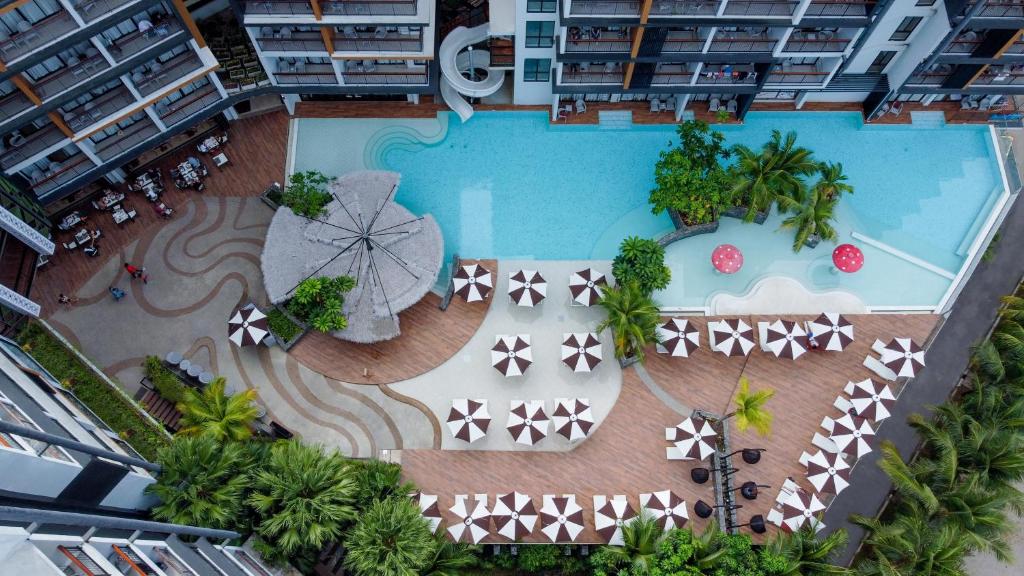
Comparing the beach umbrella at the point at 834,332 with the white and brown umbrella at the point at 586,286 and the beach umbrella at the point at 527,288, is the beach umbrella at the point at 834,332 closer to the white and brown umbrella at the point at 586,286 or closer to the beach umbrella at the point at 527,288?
the white and brown umbrella at the point at 586,286

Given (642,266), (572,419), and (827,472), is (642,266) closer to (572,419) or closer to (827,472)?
(572,419)

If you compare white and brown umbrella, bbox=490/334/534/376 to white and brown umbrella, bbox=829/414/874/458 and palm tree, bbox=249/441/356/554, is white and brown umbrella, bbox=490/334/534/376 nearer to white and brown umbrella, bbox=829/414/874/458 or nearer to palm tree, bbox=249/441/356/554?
palm tree, bbox=249/441/356/554

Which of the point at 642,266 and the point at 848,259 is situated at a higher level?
the point at 848,259

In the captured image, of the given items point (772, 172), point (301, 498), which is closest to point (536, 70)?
point (772, 172)

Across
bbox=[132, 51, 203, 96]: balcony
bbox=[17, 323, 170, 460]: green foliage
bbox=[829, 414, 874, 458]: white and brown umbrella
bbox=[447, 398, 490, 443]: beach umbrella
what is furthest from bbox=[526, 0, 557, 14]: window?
bbox=[17, 323, 170, 460]: green foliage

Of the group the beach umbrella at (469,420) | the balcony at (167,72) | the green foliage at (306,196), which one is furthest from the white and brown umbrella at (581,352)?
the balcony at (167,72)

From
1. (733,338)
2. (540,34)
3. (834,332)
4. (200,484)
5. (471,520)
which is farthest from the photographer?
(540,34)

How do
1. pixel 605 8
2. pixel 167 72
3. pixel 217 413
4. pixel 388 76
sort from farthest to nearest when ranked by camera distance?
pixel 388 76 → pixel 167 72 → pixel 605 8 → pixel 217 413

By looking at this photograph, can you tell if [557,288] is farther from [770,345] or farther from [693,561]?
[693,561]
